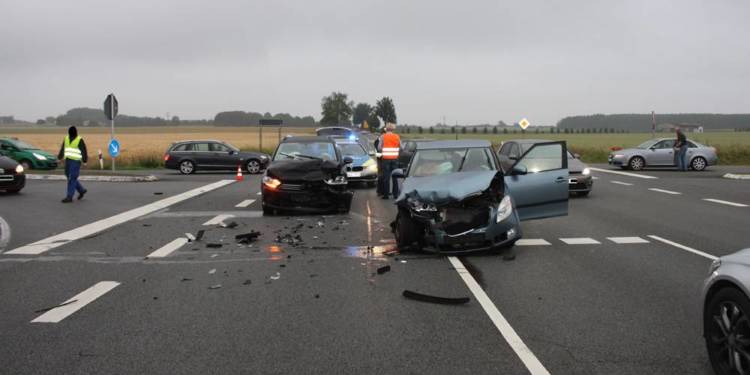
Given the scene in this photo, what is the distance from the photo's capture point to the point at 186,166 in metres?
27.0

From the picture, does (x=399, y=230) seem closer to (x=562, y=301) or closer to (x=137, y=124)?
(x=562, y=301)

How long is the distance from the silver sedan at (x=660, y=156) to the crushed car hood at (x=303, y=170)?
18.7 metres

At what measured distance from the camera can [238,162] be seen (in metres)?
27.2

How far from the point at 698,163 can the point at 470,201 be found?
75.0 ft

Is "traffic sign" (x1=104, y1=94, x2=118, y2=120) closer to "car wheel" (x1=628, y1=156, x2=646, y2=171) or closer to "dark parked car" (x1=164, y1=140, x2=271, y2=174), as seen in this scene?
"dark parked car" (x1=164, y1=140, x2=271, y2=174)

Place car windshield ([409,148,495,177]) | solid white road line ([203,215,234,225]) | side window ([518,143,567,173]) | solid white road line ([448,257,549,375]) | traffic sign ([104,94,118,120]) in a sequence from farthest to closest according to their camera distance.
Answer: traffic sign ([104,94,118,120]) → side window ([518,143,567,173]) → solid white road line ([203,215,234,225]) → car windshield ([409,148,495,177]) → solid white road line ([448,257,549,375])

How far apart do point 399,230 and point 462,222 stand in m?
0.92

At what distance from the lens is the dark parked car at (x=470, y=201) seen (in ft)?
25.0

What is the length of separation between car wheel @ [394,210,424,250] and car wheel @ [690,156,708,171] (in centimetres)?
2304

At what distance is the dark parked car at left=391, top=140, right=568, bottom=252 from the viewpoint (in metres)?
7.63

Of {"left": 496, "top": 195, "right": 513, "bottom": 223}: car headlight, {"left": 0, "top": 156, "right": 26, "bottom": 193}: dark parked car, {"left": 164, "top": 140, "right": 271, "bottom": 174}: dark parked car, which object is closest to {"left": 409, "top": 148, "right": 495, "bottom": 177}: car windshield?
{"left": 496, "top": 195, "right": 513, "bottom": 223}: car headlight

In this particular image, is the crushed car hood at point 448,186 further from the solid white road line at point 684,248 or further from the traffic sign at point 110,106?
the traffic sign at point 110,106

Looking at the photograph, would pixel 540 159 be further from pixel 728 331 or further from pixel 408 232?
pixel 728 331

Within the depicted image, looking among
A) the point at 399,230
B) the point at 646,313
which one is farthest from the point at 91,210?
the point at 646,313
